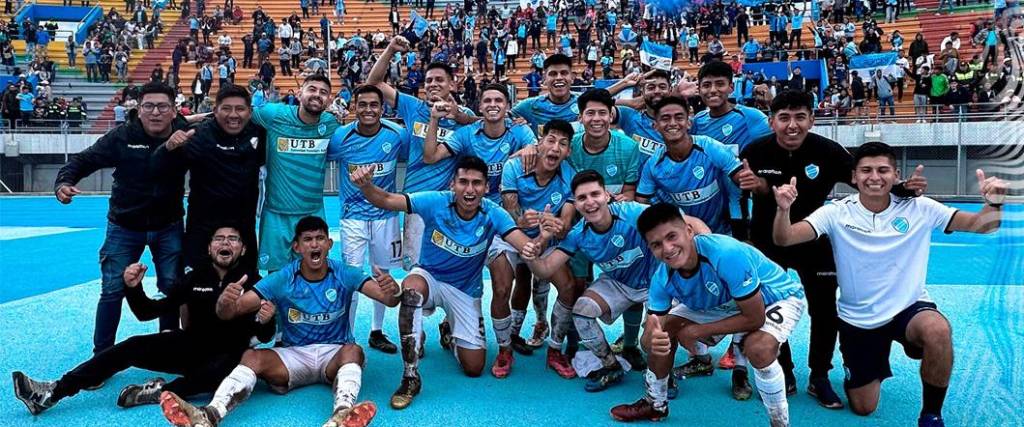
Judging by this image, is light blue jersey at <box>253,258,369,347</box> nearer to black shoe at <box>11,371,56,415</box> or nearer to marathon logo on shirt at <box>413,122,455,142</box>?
black shoe at <box>11,371,56,415</box>

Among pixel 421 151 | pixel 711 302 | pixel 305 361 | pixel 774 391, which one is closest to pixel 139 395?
pixel 305 361

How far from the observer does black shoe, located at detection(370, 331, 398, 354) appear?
6.39 meters

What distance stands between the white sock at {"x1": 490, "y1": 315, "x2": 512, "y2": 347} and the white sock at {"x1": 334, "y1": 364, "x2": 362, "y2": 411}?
1228mm

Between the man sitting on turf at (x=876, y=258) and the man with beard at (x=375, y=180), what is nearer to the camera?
the man sitting on turf at (x=876, y=258)

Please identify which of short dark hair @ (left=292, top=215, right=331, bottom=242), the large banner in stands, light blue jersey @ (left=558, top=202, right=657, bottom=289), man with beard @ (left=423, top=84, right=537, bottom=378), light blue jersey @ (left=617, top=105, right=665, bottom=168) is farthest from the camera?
the large banner in stands

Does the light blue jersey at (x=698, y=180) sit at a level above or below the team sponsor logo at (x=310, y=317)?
above

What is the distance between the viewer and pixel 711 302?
4.68 m

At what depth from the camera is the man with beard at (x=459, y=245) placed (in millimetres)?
5633

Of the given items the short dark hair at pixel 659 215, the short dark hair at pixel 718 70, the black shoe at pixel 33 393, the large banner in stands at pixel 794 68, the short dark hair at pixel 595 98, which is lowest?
the black shoe at pixel 33 393

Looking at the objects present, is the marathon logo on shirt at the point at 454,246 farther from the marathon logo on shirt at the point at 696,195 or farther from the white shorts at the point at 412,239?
the marathon logo on shirt at the point at 696,195

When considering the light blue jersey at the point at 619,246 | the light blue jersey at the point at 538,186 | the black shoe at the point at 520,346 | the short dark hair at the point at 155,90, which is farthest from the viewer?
the black shoe at the point at 520,346

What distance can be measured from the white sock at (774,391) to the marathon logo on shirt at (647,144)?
8.58ft

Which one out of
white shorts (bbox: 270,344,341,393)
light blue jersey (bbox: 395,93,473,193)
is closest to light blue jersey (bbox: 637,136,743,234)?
light blue jersey (bbox: 395,93,473,193)

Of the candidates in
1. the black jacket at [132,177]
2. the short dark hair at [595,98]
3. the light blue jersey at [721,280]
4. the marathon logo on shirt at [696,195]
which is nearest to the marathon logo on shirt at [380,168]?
the black jacket at [132,177]
